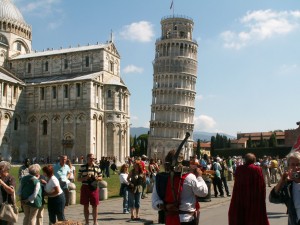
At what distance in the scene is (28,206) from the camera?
9023 millimetres

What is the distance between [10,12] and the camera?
204 feet

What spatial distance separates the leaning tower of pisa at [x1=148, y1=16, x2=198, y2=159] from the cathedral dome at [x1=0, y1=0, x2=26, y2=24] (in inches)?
1159

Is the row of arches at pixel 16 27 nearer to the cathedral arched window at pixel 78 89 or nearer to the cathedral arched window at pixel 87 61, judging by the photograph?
the cathedral arched window at pixel 87 61

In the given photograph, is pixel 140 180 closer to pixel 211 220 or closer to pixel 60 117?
pixel 211 220

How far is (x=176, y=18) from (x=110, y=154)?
42.5m

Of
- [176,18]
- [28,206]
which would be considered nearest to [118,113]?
[176,18]

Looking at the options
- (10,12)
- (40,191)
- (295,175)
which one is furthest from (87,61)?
(295,175)

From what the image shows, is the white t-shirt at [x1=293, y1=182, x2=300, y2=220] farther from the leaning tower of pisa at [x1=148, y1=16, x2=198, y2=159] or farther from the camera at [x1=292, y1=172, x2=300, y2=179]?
the leaning tower of pisa at [x1=148, y1=16, x2=198, y2=159]

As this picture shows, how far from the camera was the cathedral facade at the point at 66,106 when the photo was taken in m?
52.2

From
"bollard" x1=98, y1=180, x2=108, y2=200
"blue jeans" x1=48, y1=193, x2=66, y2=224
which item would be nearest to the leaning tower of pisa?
"bollard" x1=98, y1=180, x2=108, y2=200

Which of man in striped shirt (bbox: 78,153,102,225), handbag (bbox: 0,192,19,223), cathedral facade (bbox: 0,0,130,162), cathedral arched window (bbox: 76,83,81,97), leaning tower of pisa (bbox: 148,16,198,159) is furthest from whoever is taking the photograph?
leaning tower of pisa (bbox: 148,16,198,159)

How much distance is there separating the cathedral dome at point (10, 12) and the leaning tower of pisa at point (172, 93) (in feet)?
96.6

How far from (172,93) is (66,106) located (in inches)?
1274

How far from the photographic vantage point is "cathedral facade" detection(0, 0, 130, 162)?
171ft
